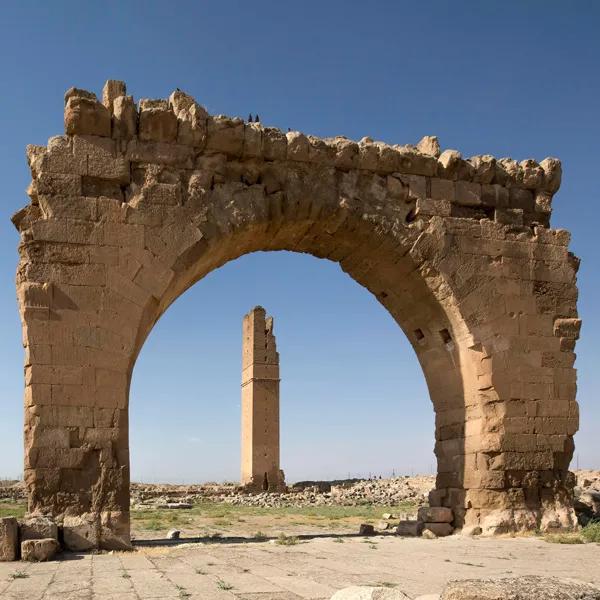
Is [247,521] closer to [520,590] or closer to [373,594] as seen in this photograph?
[373,594]

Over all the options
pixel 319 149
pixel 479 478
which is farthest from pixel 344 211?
pixel 479 478

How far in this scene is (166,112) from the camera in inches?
361

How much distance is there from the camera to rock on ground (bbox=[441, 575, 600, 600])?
3.05 metres

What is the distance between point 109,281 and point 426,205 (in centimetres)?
420

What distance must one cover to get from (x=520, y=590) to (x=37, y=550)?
16.7 feet

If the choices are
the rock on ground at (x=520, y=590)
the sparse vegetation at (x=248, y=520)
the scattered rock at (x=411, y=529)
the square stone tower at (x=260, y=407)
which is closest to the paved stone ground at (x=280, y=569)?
the scattered rock at (x=411, y=529)

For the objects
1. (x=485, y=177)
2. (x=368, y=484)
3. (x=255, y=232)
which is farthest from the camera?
(x=368, y=484)

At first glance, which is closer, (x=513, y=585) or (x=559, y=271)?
(x=513, y=585)

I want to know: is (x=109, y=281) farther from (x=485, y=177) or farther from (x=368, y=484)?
(x=368, y=484)

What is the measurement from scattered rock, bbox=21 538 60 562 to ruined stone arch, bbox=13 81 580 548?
778 mm

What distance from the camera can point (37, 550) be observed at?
22.6 feet

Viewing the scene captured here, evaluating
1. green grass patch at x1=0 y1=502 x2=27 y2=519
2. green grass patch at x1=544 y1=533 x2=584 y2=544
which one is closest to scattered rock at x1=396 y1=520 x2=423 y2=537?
green grass patch at x1=544 y1=533 x2=584 y2=544

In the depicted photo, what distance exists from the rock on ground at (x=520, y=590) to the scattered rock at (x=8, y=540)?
490cm

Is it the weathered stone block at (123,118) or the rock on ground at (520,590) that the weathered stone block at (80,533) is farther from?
the rock on ground at (520,590)
